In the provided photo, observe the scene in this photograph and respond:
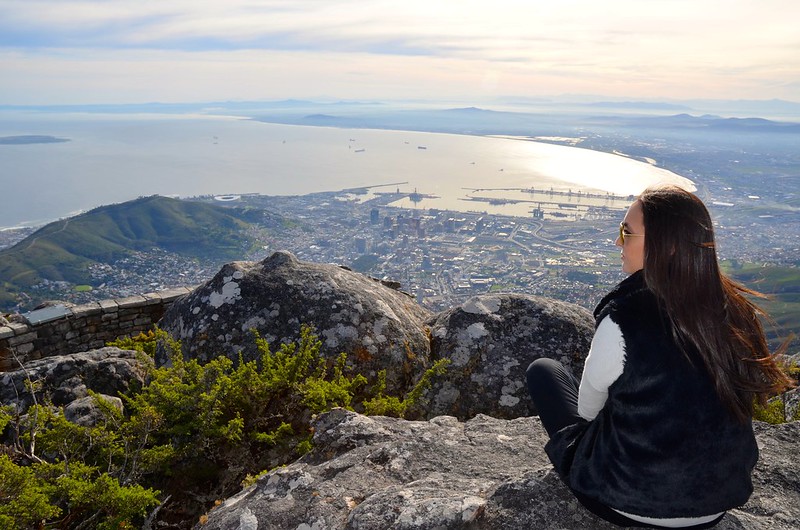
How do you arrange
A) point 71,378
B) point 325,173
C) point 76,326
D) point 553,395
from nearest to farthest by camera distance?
point 553,395
point 71,378
point 76,326
point 325,173

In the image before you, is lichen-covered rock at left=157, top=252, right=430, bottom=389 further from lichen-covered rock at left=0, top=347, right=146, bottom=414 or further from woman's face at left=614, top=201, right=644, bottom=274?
woman's face at left=614, top=201, right=644, bottom=274

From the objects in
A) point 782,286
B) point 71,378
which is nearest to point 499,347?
point 71,378

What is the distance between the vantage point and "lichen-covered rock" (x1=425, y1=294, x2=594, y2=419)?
611 cm

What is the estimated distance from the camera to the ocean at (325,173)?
8766 cm

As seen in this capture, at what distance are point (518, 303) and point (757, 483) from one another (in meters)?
3.91

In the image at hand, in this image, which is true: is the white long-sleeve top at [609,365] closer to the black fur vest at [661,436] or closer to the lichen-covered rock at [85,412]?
the black fur vest at [661,436]

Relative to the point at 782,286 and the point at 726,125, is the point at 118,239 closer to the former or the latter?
the point at 782,286

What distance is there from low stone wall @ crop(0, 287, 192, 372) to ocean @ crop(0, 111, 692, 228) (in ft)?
206

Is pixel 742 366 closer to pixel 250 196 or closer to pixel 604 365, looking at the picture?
pixel 604 365

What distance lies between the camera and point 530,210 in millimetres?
67625

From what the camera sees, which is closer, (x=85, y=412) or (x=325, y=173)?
(x=85, y=412)

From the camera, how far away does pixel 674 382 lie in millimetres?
2348

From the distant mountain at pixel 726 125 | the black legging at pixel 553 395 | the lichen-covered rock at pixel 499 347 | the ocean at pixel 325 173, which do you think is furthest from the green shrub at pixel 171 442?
the distant mountain at pixel 726 125

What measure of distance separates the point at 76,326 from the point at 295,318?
4.33 meters
